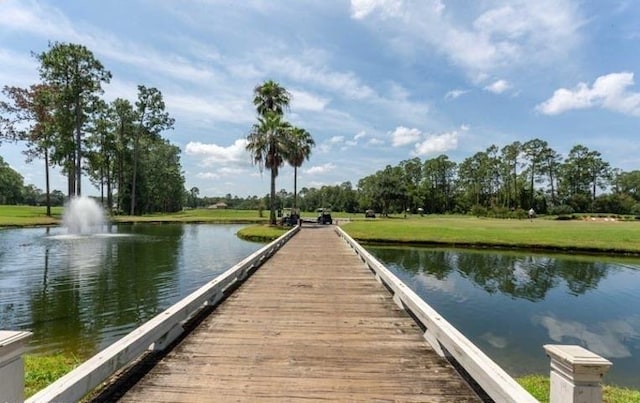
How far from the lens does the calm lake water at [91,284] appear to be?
7.47 meters

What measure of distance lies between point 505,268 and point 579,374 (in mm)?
15173

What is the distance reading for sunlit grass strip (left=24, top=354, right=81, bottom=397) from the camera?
14.3ft

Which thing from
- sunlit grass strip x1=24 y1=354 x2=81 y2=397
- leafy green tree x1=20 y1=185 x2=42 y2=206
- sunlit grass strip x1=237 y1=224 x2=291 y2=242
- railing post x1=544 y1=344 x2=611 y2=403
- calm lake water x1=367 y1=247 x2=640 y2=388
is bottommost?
calm lake water x1=367 y1=247 x2=640 y2=388

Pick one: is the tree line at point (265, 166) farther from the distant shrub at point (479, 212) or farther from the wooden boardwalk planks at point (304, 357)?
the wooden boardwalk planks at point (304, 357)

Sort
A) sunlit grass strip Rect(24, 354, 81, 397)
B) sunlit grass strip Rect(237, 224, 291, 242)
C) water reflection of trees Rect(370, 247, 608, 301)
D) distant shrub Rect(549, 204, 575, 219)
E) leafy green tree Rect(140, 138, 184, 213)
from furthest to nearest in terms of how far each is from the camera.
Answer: distant shrub Rect(549, 204, 575, 219)
leafy green tree Rect(140, 138, 184, 213)
sunlit grass strip Rect(237, 224, 291, 242)
water reflection of trees Rect(370, 247, 608, 301)
sunlit grass strip Rect(24, 354, 81, 397)

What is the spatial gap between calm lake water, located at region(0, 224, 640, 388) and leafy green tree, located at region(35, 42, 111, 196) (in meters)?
22.0

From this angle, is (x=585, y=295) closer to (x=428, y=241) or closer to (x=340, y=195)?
(x=428, y=241)

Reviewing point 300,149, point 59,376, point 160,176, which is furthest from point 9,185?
point 59,376

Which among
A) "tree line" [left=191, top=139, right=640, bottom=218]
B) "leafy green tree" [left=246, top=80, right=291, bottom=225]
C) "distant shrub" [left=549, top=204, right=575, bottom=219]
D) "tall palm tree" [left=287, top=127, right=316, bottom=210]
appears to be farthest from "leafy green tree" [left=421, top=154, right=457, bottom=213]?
Answer: "leafy green tree" [left=246, top=80, right=291, bottom=225]

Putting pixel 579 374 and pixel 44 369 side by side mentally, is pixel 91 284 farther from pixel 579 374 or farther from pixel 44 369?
pixel 579 374

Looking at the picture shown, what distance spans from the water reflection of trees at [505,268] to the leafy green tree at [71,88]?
108 ft

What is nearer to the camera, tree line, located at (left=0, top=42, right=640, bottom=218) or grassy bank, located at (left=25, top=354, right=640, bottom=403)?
grassy bank, located at (left=25, top=354, right=640, bottom=403)

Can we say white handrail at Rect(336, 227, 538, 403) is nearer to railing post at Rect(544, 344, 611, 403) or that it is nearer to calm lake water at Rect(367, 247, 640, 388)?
railing post at Rect(544, 344, 611, 403)

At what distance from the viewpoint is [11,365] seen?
2312mm
